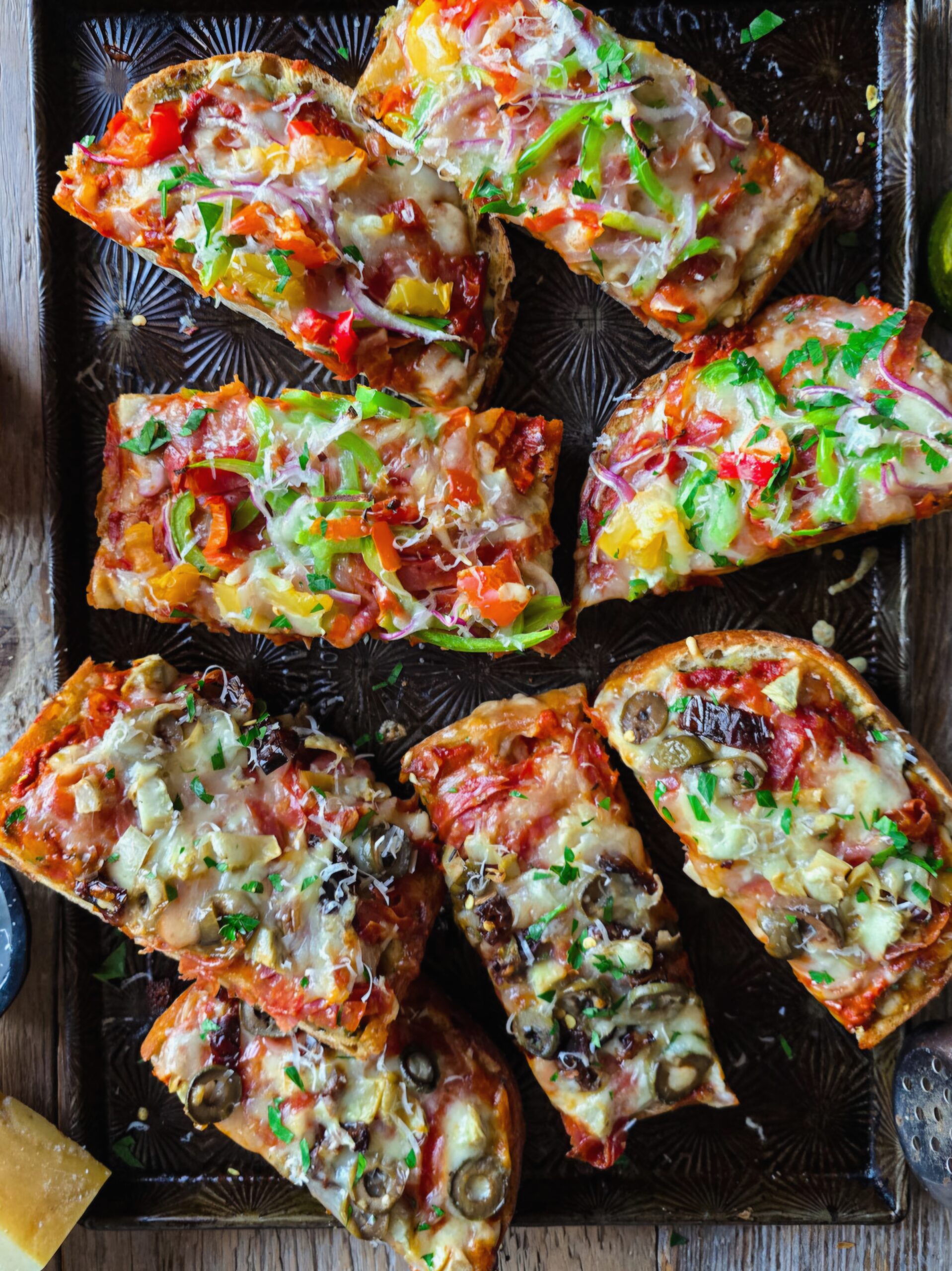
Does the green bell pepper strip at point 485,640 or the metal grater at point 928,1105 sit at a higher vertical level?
the green bell pepper strip at point 485,640

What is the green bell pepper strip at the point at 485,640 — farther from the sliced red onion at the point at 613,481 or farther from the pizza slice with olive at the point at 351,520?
the sliced red onion at the point at 613,481

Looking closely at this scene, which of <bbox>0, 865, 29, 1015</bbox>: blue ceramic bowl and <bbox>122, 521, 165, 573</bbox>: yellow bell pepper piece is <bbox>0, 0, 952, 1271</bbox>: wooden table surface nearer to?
<bbox>0, 865, 29, 1015</bbox>: blue ceramic bowl

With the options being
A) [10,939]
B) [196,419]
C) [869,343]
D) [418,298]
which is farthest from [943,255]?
[10,939]

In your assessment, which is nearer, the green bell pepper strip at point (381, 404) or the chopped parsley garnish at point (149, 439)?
the green bell pepper strip at point (381, 404)

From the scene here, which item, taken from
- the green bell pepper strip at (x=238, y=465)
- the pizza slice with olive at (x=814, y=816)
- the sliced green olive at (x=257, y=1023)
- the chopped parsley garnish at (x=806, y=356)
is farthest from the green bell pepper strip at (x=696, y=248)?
the sliced green olive at (x=257, y=1023)

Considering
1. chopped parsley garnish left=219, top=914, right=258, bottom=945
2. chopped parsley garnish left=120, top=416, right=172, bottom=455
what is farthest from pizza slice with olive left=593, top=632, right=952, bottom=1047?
chopped parsley garnish left=120, top=416, right=172, bottom=455

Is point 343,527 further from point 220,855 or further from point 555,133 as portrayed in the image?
point 555,133
